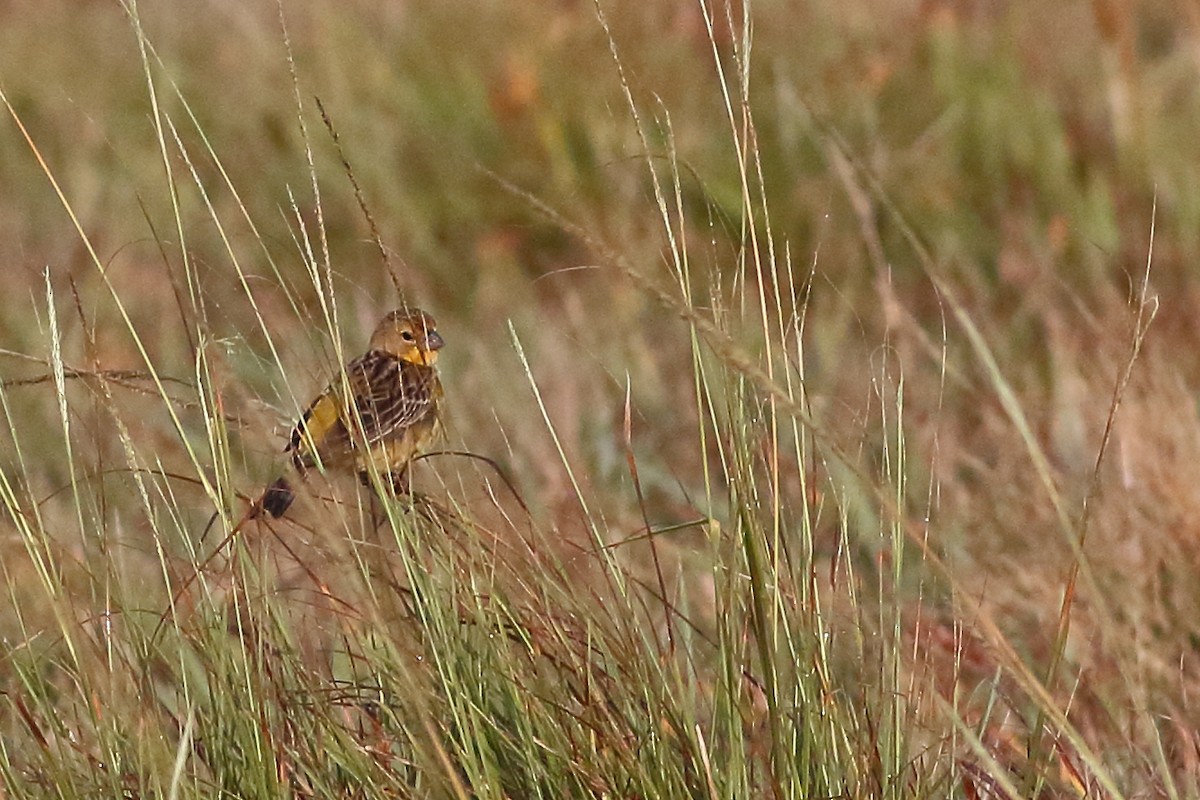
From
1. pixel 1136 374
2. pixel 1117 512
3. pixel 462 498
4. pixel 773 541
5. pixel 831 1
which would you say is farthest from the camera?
pixel 831 1

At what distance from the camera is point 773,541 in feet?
7.45

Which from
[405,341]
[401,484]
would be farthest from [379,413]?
[401,484]

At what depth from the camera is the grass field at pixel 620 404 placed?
7.27ft

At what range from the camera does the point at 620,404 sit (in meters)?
4.89

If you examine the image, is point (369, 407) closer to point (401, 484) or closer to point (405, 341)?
point (405, 341)

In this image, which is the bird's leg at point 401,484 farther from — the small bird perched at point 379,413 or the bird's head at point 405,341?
the bird's head at point 405,341

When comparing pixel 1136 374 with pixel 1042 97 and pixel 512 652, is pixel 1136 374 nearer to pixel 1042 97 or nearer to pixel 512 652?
→ pixel 512 652

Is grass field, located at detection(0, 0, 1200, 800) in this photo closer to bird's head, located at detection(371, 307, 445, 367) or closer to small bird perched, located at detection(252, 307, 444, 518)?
small bird perched, located at detection(252, 307, 444, 518)

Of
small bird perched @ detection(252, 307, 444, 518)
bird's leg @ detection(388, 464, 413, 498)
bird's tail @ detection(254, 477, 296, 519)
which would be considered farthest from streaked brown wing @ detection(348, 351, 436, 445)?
bird's tail @ detection(254, 477, 296, 519)

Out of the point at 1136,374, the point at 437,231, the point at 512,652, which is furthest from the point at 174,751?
the point at 437,231

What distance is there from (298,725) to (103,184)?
4.69 meters

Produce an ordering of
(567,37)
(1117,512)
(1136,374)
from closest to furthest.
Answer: (1117,512) → (1136,374) → (567,37)

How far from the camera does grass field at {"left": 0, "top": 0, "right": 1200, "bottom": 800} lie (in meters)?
2.22

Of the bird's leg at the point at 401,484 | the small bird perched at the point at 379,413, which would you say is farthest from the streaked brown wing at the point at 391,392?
the bird's leg at the point at 401,484
